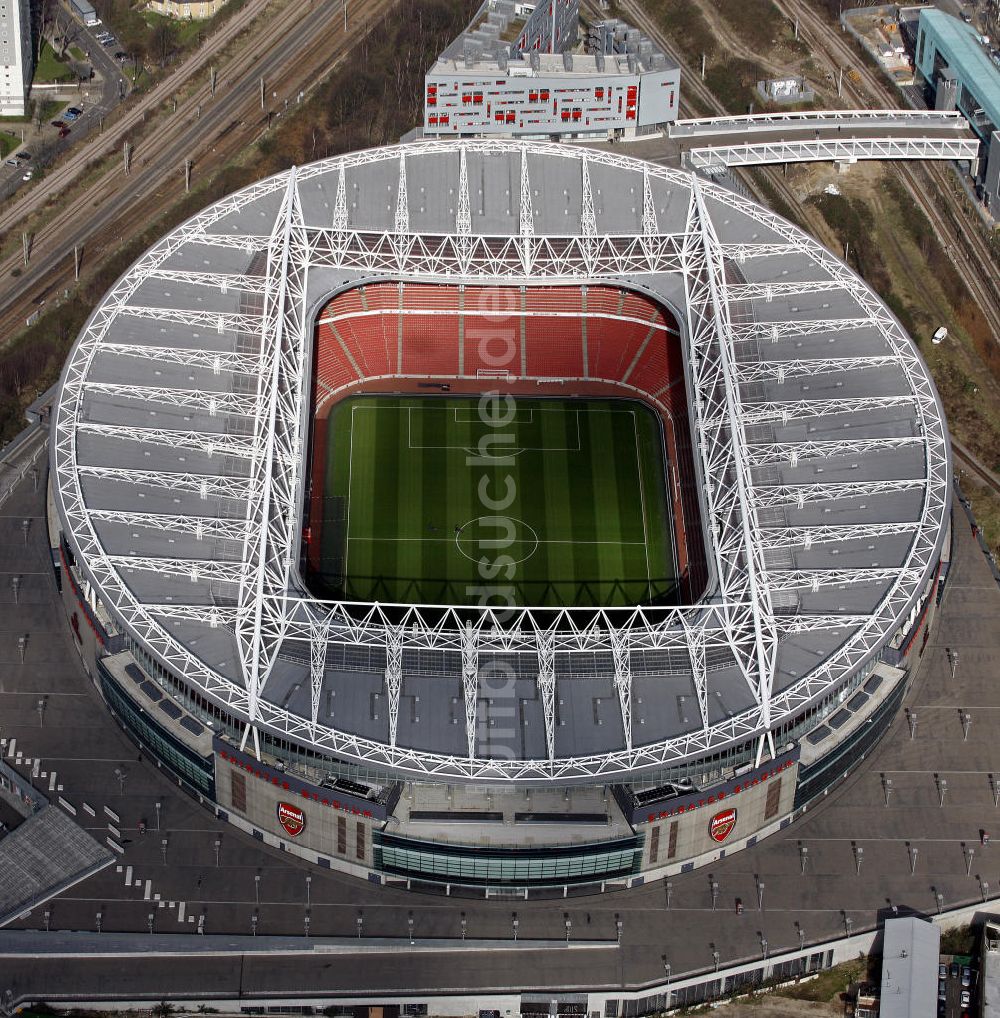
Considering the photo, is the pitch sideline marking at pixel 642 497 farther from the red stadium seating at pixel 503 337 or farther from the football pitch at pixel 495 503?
the red stadium seating at pixel 503 337

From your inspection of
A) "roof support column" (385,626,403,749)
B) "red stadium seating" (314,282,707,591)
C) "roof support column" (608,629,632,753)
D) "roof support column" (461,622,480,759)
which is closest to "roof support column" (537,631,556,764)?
"roof support column" (608,629,632,753)

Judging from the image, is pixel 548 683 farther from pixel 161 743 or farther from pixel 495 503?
pixel 495 503

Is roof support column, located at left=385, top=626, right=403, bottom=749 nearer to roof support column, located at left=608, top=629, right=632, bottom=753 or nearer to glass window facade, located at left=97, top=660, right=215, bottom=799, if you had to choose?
glass window facade, located at left=97, top=660, right=215, bottom=799

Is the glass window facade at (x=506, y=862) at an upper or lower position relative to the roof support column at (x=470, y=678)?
lower

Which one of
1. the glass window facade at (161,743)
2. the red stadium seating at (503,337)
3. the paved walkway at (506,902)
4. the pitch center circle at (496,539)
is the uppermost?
the red stadium seating at (503,337)

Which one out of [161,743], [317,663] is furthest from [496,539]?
[161,743]

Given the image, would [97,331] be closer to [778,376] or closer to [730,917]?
[778,376]

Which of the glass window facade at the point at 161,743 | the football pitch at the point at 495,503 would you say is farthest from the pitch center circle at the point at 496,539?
the glass window facade at the point at 161,743

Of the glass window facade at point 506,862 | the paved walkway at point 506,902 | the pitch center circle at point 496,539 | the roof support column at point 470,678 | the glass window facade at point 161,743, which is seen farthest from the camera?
the pitch center circle at point 496,539
